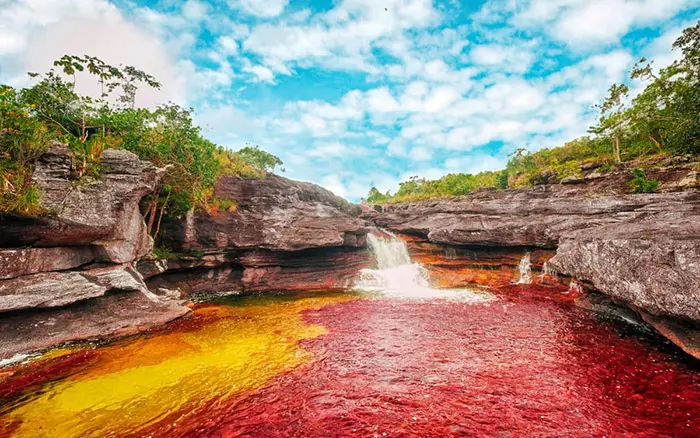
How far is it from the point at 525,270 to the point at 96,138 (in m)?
28.5

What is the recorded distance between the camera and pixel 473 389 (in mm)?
6770

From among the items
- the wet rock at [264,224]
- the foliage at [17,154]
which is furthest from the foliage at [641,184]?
the foliage at [17,154]

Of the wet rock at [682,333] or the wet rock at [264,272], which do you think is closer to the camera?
the wet rock at [682,333]

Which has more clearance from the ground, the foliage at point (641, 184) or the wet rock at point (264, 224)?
the foliage at point (641, 184)

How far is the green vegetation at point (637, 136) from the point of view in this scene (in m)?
16.6

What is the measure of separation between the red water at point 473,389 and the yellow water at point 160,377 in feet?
2.32

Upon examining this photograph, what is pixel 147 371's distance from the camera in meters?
8.16

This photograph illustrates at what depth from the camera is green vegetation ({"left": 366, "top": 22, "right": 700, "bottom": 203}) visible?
655 inches

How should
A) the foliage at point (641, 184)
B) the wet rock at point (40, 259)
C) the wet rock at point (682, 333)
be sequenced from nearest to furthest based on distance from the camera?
the wet rock at point (682, 333)
the wet rock at point (40, 259)
the foliage at point (641, 184)

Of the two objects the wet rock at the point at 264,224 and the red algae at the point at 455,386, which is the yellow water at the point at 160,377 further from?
the wet rock at the point at 264,224

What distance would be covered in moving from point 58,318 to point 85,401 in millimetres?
6352

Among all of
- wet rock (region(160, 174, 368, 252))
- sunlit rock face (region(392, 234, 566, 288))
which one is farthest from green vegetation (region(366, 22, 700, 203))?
wet rock (region(160, 174, 368, 252))

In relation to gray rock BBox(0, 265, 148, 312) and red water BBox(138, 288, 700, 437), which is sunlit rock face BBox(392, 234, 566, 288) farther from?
gray rock BBox(0, 265, 148, 312)

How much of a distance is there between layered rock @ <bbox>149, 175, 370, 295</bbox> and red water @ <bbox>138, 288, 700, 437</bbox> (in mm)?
12569
